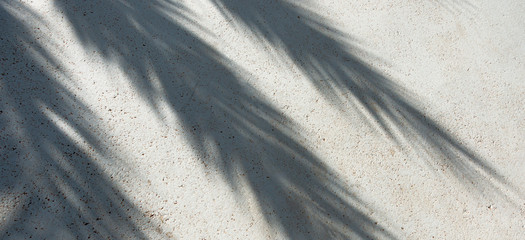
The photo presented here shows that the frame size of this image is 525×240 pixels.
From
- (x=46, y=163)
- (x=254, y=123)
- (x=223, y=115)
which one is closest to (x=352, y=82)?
(x=254, y=123)

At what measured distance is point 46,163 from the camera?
2547mm

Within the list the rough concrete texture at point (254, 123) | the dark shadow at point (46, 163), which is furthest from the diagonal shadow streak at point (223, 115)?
the dark shadow at point (46, 163)

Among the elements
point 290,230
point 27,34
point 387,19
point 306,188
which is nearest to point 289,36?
point 387,19

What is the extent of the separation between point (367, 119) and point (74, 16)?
7.92 ft

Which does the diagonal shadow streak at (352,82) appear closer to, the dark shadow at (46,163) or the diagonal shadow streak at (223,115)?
the diagonal shadow streak at (223,115)

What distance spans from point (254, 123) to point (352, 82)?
89 centimetres

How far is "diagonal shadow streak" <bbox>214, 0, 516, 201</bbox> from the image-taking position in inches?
118

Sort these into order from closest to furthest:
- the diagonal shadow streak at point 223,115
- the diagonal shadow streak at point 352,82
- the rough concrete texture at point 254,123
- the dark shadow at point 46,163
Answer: the dark shadow at point 46,163 < the rough concrete texture at point 254,123 < the diagonal shadow streak at point 223,115 < the diagonal shadow streak at point 352,82

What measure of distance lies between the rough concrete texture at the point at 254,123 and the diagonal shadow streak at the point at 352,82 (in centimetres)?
1

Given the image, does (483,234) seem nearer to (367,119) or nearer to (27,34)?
(367,119)

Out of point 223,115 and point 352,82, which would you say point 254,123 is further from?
point 352,82

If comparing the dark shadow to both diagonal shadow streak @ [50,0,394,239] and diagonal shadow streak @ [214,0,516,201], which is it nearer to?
diagonal shadow streak @ [50,0,394,239]

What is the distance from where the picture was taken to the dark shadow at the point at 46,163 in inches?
95.7

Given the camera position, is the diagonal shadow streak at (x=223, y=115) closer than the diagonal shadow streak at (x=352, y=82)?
Yes
